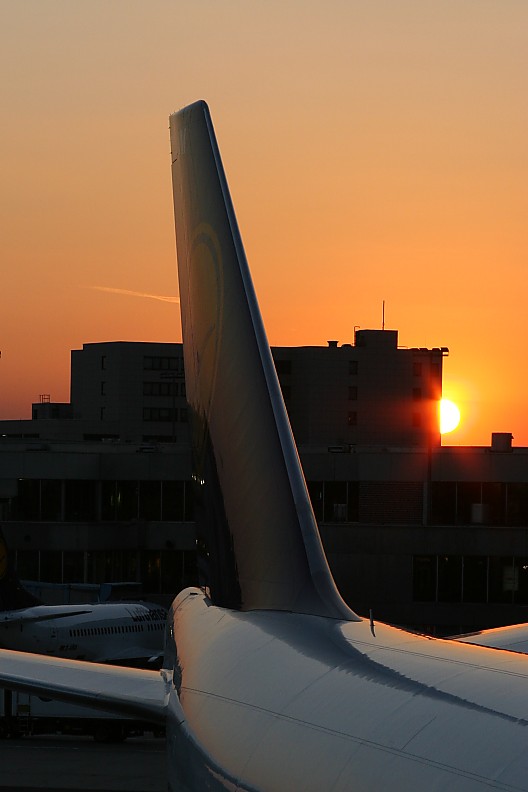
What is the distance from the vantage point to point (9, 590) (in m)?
71.9

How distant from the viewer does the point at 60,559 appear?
287 ft

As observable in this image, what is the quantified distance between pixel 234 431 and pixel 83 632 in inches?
2331

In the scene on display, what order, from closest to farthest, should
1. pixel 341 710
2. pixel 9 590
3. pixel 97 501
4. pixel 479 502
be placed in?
pixel 341 710 → pixel 9 590 → pixel 479 502 → pixel 97 501

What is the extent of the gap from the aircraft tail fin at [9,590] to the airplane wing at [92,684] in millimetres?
60570

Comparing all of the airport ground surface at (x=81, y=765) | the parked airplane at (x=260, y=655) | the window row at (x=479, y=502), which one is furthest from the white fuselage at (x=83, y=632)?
the parked airplane at (x=260, y=655)

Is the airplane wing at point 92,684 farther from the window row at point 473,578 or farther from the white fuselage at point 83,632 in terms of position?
the window row at point 473,578

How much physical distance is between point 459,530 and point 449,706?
7442 centimetres

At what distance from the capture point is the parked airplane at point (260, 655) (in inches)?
286

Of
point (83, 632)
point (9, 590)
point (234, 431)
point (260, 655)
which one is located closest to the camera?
point (260, 655)

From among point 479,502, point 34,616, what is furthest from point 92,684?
point 479,502

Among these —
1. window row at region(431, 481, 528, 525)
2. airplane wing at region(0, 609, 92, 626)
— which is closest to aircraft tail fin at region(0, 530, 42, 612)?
airplane wing at region(0, 609, 92, 626)

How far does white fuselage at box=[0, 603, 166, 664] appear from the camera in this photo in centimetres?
6988

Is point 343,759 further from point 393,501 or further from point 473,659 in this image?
point 393,501

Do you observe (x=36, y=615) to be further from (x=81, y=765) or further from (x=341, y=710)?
(x=341, y=710)
